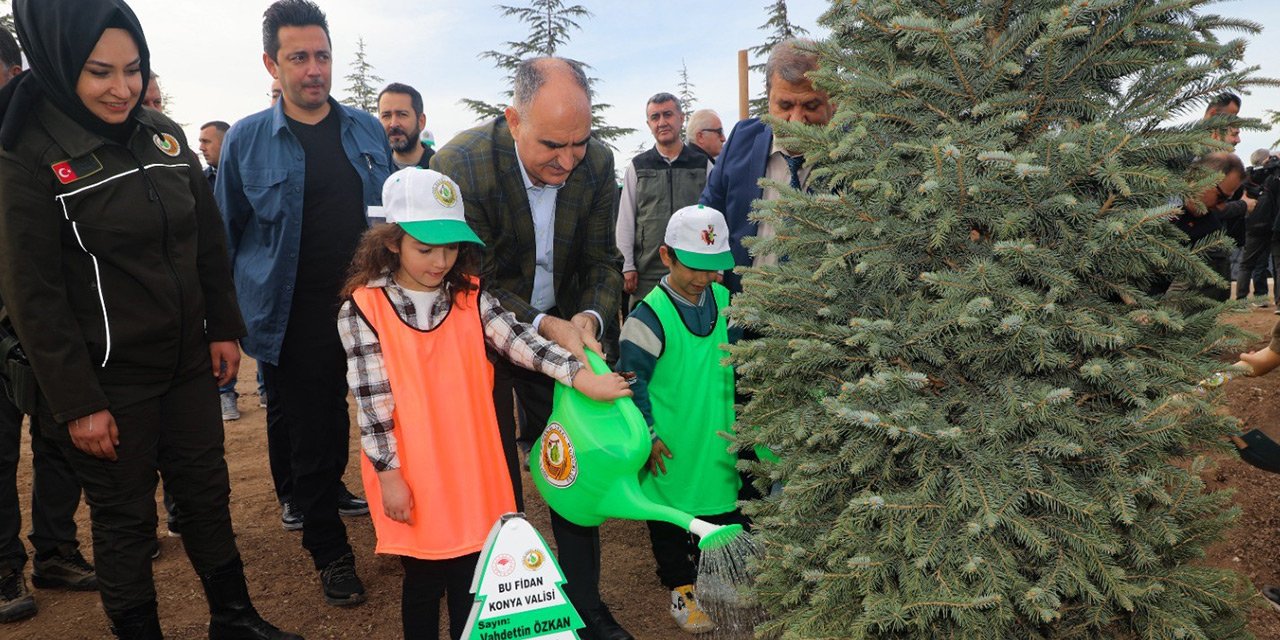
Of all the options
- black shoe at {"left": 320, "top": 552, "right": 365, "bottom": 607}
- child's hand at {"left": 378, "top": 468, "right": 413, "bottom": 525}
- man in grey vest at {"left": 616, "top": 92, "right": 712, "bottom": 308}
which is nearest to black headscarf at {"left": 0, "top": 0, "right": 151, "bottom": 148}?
child's hand at {"left": 378, "top": 468, "right": 413, "bottom": 525}

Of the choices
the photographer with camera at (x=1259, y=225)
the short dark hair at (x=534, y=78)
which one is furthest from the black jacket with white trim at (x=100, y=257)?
the photographer with camera at (x=1259, y=225)

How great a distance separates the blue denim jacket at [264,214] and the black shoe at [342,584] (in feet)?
3.29

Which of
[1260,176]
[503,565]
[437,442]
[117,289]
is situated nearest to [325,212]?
[117,289]

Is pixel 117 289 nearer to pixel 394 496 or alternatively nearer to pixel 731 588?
pixel 394 496

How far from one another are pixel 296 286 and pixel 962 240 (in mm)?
2895

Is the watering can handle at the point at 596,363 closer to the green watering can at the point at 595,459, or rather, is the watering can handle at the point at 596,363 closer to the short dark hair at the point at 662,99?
the green watering can at the point at 595,459

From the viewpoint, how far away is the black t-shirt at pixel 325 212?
361 centimetres

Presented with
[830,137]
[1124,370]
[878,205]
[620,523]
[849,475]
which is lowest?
[620,523]

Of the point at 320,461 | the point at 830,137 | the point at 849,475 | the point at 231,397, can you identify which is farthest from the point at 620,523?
the point at 231,397

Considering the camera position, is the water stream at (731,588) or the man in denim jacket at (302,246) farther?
the man in denim jacket at (302,246)

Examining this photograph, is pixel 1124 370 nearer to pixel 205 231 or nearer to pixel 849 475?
pixel 849 475

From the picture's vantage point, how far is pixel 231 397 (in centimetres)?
741

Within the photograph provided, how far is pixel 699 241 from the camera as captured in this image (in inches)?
129

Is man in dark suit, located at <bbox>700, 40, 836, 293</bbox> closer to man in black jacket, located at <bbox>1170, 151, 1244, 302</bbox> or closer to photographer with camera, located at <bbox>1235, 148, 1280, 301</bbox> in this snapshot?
man in black jacket, located at <bbox>1170, 151, 1244, 302</bbox>
